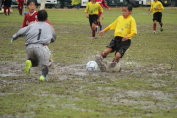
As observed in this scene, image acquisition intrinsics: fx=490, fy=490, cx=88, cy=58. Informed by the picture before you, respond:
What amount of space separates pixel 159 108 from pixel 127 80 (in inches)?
91.6

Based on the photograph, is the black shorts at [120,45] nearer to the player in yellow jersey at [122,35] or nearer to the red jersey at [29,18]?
the player in yellow jersey at [122,35]

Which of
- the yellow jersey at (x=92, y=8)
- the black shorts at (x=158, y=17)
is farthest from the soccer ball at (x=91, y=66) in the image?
the black shorts at (x=158, y=17)

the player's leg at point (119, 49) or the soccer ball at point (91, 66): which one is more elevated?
the player's leg at point (119, 49)

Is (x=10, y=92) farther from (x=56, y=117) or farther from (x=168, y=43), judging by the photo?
(x=168, y=43)

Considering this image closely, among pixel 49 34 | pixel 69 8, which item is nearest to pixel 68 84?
pixel 49 34

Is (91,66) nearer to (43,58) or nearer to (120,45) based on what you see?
(120,45)

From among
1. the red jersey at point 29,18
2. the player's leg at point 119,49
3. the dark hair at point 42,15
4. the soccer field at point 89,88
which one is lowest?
the soccer field at point 89,88

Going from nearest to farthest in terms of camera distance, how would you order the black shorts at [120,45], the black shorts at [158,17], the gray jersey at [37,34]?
the gray jersey at [37,34] → the black shorts at [120,45] → the black shorts at [158,17]

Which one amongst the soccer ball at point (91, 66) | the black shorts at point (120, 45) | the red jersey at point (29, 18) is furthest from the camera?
the red jersey at point (29, 18)

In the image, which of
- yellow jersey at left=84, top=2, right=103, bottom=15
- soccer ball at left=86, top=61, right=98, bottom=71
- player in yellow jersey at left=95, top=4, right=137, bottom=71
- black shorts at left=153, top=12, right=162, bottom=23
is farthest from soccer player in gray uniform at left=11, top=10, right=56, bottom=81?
black shorts at left=153, top=12, right=162, bottom=23

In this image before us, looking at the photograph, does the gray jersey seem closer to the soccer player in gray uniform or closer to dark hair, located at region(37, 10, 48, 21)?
the soccer player in gray uniform

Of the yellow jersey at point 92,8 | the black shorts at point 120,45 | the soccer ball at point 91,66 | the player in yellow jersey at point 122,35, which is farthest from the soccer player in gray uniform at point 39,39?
the yellow jersey at point 92,8

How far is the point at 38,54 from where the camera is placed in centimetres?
873

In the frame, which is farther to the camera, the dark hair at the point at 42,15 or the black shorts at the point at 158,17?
the black shorts at the point at 158,17
